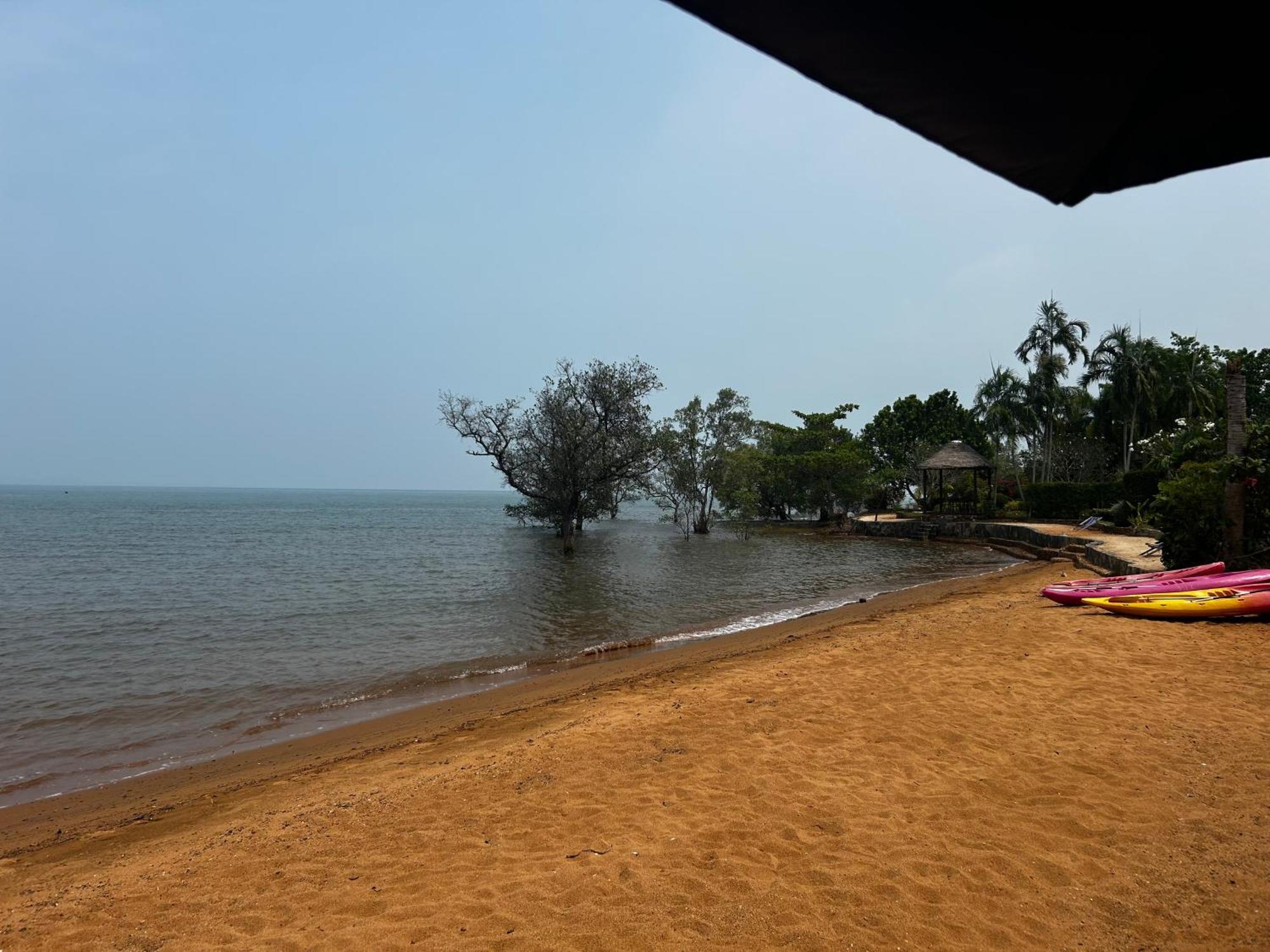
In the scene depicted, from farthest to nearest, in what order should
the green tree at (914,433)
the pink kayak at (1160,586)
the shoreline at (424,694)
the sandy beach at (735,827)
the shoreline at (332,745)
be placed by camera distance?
1. the green tree at (914,433)
2. the pink kayak at (1160,586)
3. the shoreline at (424,694)
4. the shoreline at (332,745)
5. the sandy beach at (735,827)

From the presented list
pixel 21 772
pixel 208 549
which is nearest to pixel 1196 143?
pixel 21 772

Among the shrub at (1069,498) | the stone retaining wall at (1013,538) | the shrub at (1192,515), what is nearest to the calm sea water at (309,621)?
the stone retaining wall at (1013,538)

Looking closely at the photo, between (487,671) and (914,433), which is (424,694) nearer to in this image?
(487,671)

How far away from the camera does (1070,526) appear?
28.9 m

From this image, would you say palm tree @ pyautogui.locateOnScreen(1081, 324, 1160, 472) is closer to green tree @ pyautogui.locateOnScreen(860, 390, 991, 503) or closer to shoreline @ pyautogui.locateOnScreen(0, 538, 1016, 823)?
green tree @ pyautogui.locateOnScreen(860, 390, 991, 503)

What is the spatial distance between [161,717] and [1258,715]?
12.4m

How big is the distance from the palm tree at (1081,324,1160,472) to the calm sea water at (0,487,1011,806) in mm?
14137

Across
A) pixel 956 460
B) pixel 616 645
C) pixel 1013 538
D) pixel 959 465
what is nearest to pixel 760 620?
pixel 616 645

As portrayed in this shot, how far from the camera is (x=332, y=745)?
7750 millimetres

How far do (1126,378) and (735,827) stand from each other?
4038cm

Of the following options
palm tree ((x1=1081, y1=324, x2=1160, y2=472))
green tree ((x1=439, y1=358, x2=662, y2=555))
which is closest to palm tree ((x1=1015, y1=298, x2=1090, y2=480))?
palm tree ((x1=1081, y1=324, x2=1160, y2=472))

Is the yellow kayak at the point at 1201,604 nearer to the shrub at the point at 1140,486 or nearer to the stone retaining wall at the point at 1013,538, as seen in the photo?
the stone retaining wall at the point at 1013,538

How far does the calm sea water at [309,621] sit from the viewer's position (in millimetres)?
8711

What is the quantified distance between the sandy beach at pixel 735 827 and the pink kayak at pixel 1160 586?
2.01 metres
